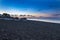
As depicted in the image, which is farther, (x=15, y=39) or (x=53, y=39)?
(x=53, y=39)

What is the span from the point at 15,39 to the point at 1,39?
0.92m

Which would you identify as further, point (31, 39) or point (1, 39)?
point (31, 39)

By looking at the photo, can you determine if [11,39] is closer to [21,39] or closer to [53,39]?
[21,39]

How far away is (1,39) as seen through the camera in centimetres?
930

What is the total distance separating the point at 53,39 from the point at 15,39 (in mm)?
2711

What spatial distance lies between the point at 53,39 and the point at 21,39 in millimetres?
2317

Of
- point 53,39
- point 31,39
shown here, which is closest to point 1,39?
point 31,39

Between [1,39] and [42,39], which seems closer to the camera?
[1,39]

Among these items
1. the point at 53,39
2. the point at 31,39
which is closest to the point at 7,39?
the point at 31,39

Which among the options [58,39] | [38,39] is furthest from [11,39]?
[58,39]

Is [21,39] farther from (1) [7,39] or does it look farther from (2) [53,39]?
(2) [53,39]

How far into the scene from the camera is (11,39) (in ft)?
31.7

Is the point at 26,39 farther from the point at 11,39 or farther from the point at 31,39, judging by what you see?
the point at 11,39

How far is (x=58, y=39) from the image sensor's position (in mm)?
10570
